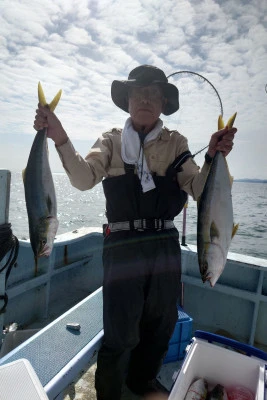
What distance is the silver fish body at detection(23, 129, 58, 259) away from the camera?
2.12m

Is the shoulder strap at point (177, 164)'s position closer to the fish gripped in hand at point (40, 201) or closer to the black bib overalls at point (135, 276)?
the black bib overalls at point (135, 276)

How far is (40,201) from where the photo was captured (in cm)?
213

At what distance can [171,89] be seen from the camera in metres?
2.81

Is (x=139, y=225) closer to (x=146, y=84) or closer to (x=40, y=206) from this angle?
(x=40, y=206)

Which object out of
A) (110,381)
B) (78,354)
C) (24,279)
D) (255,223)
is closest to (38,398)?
(78,354)

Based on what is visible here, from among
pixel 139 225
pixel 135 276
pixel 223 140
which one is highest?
pixel 223 140

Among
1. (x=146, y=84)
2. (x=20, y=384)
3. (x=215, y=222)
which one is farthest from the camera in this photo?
(x=146, y=84)

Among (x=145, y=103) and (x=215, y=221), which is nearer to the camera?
(x=215, y=221)

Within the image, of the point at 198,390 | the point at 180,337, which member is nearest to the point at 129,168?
the point at 198,390

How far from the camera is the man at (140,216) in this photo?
252 cm

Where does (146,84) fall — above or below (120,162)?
above

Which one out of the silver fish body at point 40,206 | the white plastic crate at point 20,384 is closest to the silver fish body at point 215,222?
the silver fish body at point 40,206

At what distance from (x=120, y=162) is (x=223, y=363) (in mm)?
1913

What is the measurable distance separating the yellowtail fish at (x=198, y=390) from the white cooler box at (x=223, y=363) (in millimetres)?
41
